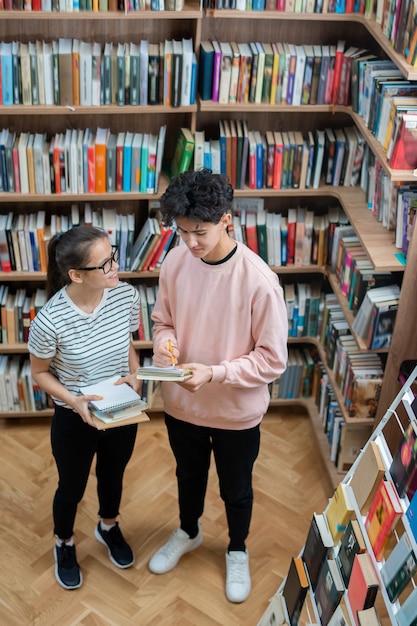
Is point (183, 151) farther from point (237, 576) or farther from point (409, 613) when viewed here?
point (409, 613)

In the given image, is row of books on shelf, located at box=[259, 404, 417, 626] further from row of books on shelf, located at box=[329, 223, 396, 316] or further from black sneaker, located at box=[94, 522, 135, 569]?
row of books on shelf, located at box=[329, 223, 396, 316]

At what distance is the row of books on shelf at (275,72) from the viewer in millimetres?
3236

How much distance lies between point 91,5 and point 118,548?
212cm

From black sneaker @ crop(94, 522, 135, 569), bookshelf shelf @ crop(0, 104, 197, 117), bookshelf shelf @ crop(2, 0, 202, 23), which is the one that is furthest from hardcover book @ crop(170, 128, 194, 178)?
black sneaker @ crop(94, 522, 135, 569)

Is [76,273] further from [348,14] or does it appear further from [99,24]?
[348,14]

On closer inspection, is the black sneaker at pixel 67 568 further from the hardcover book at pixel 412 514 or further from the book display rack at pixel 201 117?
the hardcover book at pixel 412 514

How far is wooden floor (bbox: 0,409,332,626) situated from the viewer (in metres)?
3.07

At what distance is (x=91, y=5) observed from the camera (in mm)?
3072

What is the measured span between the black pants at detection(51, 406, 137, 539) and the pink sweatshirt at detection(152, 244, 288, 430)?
1.09 ft

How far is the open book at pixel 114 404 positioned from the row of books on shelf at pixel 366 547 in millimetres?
→ 700

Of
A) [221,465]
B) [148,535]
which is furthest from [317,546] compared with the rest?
[148,535]

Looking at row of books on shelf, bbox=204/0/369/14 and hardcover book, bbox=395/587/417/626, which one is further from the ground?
row of books on shelf, bbox=204/0/369/14

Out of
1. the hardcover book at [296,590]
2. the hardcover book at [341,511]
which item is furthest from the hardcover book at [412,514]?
the hardcover book at [296,590]

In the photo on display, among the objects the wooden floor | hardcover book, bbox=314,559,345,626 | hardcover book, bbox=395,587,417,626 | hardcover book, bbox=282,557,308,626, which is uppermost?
hardcover book, bbox=395,587,417,626
